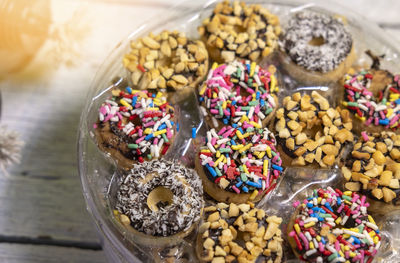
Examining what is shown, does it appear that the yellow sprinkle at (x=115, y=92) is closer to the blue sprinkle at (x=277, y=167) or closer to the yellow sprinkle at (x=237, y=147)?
the yellow sprinkle at (x=237, y=147)

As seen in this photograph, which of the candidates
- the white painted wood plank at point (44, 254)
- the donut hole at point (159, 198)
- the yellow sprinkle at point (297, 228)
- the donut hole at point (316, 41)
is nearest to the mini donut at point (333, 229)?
the yellow sprinkle at point (297, 228)

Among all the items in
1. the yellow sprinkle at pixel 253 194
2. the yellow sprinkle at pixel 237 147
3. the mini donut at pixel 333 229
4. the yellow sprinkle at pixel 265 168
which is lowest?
the mini donut at pixel 333 229

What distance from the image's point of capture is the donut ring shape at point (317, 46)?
1.58 meters

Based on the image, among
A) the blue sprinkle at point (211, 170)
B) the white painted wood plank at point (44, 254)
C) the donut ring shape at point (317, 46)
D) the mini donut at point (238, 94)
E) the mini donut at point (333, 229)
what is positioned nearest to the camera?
the mini donut at point (333, 229)

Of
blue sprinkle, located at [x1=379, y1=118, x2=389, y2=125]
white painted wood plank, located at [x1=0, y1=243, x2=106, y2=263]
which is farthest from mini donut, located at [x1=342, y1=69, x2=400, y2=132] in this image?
white painted wood plank, located at [x1=0, y1=243, x2=106, y2=263]

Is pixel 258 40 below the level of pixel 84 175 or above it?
above

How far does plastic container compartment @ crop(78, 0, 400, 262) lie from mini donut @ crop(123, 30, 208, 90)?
0.22ft

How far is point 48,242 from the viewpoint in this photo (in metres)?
1.80

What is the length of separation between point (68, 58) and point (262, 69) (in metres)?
1.05

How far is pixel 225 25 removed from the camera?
1.67 m

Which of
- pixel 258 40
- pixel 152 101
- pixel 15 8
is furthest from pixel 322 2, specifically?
pixel 15 8

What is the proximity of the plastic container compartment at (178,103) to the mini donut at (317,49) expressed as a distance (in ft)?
0.23

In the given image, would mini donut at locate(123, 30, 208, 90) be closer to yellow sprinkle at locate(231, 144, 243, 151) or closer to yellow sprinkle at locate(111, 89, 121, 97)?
yellow sprinkle at locate(111, 89, 121, 97)

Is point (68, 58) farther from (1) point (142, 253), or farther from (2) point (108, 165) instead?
(1) point (142, 253)
